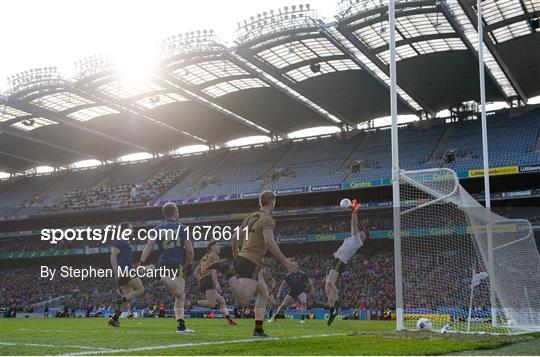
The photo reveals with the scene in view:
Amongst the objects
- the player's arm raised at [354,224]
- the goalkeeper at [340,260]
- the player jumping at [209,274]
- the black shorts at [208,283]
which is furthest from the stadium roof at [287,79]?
the black shorts at [208,283]

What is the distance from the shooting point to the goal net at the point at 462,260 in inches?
549

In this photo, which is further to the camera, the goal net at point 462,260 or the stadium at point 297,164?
the stadium at point 297,164

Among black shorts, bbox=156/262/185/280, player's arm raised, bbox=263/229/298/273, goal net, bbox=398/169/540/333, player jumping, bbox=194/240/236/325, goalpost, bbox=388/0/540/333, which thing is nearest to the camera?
player's arm raised, bbox=263/229/298/273

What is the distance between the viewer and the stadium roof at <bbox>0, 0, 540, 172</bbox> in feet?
111

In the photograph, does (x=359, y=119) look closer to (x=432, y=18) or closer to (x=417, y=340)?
(x=432, y=18)

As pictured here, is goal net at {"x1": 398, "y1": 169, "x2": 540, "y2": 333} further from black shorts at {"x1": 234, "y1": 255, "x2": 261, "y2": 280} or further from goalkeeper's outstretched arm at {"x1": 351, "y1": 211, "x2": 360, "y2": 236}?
black shorts at {"x1": 234, "y1": 255, "x2": 261, "y2": 280}

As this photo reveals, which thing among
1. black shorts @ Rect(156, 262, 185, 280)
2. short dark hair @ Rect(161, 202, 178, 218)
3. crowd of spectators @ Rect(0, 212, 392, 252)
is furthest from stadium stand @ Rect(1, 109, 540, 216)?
short dark hair @ Rect(161, 202, 178, 218)

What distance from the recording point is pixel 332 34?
34719 mm

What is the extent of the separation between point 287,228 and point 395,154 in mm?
34667

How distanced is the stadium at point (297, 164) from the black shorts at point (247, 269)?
2.88 metres

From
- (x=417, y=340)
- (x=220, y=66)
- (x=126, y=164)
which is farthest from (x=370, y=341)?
(x=126, y=164)

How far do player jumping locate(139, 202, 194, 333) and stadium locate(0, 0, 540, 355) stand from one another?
0.20m

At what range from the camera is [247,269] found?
9953 mm

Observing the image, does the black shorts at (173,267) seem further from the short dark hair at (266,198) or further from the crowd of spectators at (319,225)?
the crowd of spectators at (319,225)
